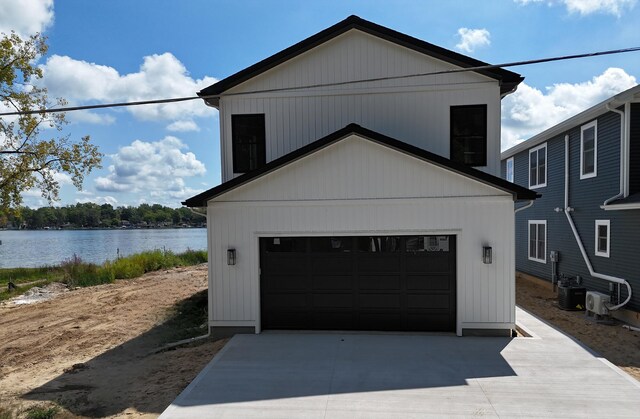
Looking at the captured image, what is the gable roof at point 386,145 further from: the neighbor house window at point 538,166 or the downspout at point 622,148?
the neighbor house window at point 538,166

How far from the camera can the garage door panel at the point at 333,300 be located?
777 centimetres

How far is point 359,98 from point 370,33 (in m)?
1.52

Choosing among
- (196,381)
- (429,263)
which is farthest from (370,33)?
(196,381)

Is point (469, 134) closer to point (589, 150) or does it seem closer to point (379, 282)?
point (379, 282)

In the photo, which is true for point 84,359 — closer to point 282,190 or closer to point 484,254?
point 282,190

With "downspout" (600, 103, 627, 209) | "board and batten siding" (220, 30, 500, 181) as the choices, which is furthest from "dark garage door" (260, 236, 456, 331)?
"downspout" (600, 103, 627, 209)

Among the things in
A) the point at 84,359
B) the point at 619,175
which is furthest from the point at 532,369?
the point at 84,359

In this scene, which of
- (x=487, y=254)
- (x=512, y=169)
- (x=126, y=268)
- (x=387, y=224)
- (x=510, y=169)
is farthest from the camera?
(x=126, y=268)

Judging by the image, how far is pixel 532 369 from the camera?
5.86 meters

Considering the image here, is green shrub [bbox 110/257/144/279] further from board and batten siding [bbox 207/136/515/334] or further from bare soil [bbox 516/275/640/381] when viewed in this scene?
bare soil [bbox 516/275/640/381]

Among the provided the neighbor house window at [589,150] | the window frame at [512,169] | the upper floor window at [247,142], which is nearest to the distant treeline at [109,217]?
the window frame at [512,169]

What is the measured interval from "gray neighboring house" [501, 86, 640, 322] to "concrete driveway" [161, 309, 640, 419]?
409cm

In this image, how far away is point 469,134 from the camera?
28.6 ft

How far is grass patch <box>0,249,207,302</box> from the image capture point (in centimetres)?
1719
